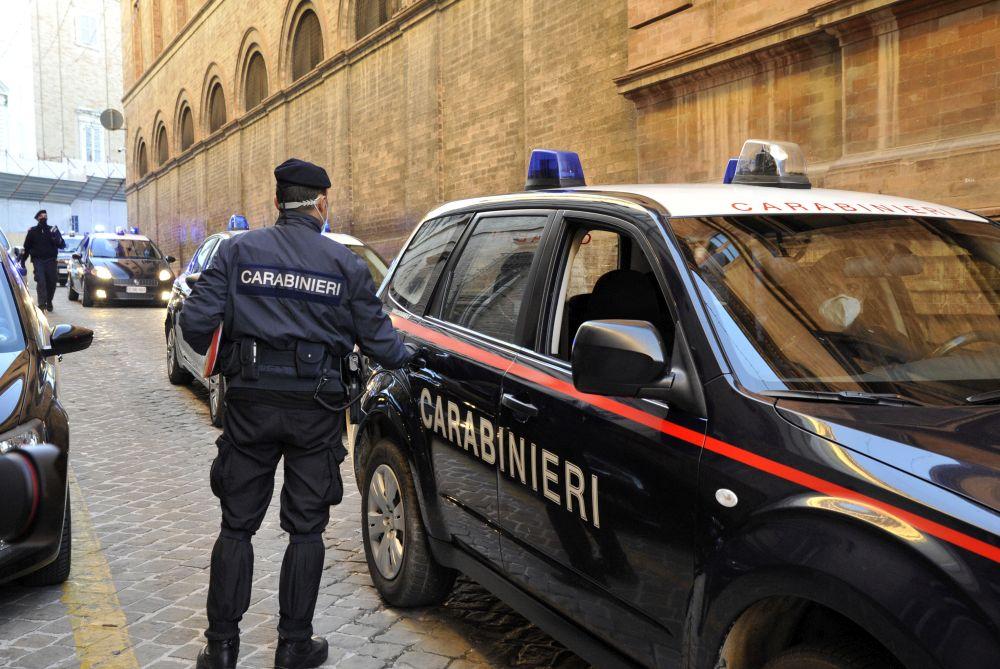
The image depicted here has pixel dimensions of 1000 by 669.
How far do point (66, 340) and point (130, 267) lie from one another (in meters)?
18.5

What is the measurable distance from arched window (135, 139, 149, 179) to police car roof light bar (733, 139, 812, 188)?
49354 millimetres

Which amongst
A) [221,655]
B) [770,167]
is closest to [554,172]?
[770,167]

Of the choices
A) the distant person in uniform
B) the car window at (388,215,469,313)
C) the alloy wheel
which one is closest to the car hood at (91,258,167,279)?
the distant person in uniform

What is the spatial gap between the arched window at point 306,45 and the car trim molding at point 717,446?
23045mm

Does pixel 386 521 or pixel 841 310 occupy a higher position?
pixel 841 310

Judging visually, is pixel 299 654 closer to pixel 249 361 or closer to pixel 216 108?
pixel 249 361

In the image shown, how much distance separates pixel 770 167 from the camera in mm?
3670

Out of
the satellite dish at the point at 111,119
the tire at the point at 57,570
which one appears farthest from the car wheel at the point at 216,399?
the satellite dish at the point at 111,119

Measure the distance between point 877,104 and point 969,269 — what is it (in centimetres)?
677

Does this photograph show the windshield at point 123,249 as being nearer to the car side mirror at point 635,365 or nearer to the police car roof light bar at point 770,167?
the police car roof light bar at point 770,167

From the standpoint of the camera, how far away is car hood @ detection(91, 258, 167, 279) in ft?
71.5

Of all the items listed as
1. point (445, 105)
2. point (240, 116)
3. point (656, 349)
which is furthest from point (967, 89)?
point (240, 116)

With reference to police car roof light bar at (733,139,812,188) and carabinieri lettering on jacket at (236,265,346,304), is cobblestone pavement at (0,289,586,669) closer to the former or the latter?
carabinieri lettering on jacket at (236,265,346,304)

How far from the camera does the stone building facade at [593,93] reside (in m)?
8.62
